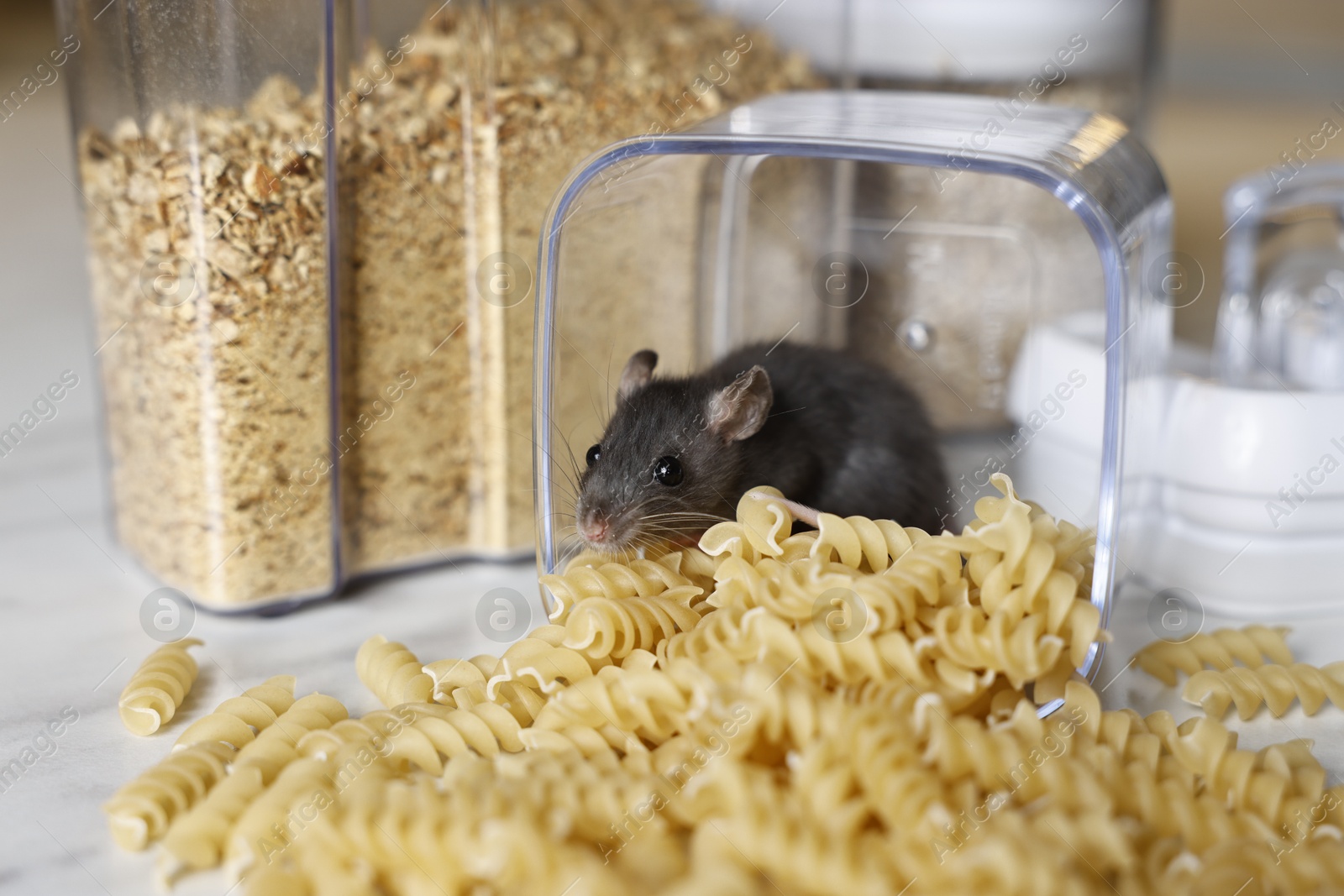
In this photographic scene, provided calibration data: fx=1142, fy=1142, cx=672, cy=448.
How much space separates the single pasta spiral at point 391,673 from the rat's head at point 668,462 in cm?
30

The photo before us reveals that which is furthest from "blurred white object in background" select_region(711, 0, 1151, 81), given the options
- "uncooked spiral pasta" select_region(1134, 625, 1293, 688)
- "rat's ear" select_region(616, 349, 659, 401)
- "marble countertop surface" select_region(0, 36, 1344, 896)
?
"uncooked spiral pasta" select_region(1134, 625, 1293, 688)

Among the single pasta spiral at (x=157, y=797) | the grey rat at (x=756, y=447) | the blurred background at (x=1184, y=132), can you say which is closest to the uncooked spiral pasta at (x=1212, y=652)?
the grey rat at (x=756, y=447)

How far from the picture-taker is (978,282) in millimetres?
2357

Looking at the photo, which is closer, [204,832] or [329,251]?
[204,832]

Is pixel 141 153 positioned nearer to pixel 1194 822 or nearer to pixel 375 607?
pixel 375 607

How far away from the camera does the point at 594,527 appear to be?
161 cm

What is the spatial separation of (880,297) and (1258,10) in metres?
4.63

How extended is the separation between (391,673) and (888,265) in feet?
4.42

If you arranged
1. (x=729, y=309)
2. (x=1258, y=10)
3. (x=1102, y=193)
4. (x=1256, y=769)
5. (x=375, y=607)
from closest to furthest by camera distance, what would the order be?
1. (x=1256, y=769)
2. (x=1102, y=193)
3. (x=375, y=607)
4. (x=729, y=309)
5. (x=1258, y=10)

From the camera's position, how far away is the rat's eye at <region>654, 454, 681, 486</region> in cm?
167

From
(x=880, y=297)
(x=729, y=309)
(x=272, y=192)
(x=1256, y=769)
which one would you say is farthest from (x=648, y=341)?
(x=1256, y=769)

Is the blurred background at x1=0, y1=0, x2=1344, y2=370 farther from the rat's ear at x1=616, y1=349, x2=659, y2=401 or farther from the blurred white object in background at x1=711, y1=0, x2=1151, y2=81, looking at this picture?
the rat's ear at x1=616, y1=349, x2=659, y2=401

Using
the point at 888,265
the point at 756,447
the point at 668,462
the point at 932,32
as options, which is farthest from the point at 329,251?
the point at 932,32

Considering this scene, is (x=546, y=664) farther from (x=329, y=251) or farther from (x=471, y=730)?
(x=329, y=251)
